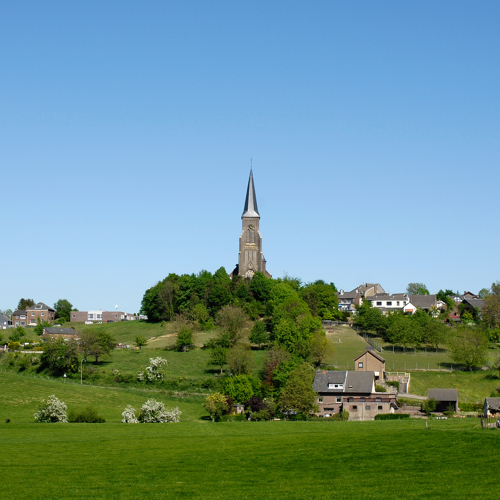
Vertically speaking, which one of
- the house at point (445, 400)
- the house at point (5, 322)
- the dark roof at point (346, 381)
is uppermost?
the house at point (5, 322)

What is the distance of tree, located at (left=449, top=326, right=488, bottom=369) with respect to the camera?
83188 mm

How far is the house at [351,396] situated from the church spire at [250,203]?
78.6 m

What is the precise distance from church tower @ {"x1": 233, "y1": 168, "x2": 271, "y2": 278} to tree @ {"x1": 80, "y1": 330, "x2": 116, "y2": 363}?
51916 millimetres

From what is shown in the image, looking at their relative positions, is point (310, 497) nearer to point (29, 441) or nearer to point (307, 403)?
point (29, 441)

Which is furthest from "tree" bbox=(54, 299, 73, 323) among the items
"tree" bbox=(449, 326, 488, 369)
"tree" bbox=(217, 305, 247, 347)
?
"tree" bbox=(449, 326, 488, 369)

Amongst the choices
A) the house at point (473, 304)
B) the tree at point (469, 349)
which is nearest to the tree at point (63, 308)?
Result: the house at point (473, 304)

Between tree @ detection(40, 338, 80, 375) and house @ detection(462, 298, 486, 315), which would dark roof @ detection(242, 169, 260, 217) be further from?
tree @ detection(40, 338, 80, 375)

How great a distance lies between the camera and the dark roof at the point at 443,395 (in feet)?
211

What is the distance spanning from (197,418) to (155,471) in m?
28.7

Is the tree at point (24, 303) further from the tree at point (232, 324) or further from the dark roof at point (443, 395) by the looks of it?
the dark roof at point (443, 395)

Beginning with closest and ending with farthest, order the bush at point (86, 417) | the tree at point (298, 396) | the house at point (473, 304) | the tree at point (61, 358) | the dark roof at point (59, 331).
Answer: the bush at point (86, 417)
the tree at point (298, 396)
the tree at point (61, 358)
the dark roof at point (59, 331)
the house at point (473, 304)

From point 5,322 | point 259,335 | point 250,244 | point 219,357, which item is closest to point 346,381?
point 219,357

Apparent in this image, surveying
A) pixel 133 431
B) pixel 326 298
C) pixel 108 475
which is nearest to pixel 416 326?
pixel 326 298

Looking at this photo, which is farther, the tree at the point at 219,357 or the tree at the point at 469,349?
the tree at the point at 219,357
